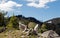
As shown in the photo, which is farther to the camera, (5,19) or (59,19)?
(59,19)

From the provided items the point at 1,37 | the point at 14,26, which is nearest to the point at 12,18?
the point at 14,26

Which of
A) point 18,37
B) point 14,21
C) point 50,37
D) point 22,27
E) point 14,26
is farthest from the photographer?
point 14,21

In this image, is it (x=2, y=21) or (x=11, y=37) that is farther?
(x=2, y=21)

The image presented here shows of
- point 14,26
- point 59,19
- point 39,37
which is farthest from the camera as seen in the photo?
point 59,19

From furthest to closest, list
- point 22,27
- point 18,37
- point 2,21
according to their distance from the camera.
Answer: point 2,21 → point 22,27 → point 18,37

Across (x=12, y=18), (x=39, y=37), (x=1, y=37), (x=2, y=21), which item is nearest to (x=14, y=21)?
(x=12, y=18)

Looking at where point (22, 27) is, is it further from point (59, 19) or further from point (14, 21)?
point (59, 19)

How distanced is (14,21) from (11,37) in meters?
4.69

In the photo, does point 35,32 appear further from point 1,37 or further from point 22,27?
point 1,37

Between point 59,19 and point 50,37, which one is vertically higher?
point 50,37

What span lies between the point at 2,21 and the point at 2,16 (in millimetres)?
813

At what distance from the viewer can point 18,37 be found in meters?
8.70

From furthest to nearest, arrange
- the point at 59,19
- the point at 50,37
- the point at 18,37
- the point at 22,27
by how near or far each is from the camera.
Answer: the point at 59,19 → the point at 22,27 → the point at 18,37 → the point at 50,37

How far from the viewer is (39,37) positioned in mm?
8117
